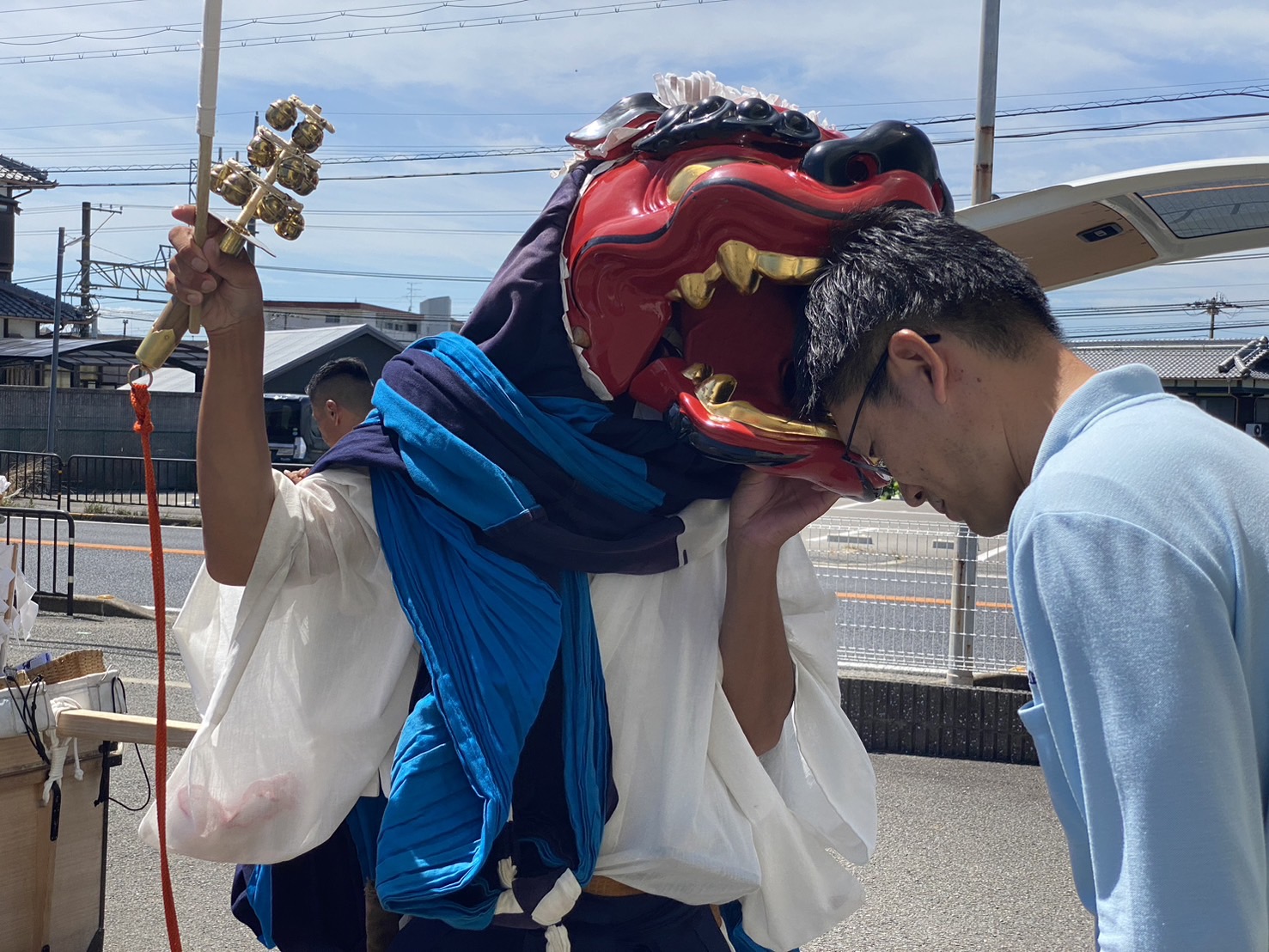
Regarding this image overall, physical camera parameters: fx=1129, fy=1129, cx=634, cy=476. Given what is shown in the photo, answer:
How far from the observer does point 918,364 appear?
1151 mm

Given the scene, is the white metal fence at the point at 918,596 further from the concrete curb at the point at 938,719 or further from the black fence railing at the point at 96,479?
the black fence railing at the point at 96,479

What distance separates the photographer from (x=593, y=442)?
1.60 metres

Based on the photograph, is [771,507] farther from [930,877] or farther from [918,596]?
[918,596]

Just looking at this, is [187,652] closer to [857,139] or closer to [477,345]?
[477,345]

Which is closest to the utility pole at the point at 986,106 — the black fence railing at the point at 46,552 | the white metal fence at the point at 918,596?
the white metal fence at the point at 918,596

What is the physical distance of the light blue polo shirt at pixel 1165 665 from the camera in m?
0.83

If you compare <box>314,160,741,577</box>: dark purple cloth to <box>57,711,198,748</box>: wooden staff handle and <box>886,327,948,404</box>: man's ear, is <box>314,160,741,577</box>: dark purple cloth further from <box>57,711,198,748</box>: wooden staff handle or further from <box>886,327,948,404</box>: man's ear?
<box>57,711,198,748</box>: wooden staff handle

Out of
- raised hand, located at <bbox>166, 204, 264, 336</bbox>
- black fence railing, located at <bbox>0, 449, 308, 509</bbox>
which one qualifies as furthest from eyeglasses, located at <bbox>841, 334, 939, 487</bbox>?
black fence railing, located at <bbox>0, 449, 308, 509</bbox>

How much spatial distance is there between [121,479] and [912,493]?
2144cm

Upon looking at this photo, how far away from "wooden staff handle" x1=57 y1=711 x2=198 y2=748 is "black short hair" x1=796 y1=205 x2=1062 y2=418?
5.77 ft

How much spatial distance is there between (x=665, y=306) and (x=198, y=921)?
2902mm

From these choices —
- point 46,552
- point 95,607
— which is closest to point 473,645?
point 95,607

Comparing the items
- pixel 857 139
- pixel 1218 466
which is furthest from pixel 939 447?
pixel 857 139

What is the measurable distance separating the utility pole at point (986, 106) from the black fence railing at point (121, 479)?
1601cm
